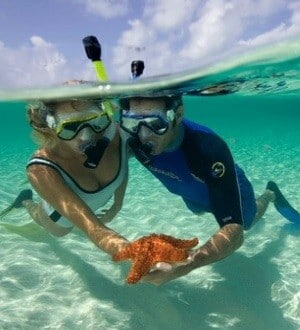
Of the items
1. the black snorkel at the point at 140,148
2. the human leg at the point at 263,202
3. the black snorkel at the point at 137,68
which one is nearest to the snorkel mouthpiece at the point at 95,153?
the black snorkel at the point at 140,148

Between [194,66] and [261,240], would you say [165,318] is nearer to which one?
[261,240]

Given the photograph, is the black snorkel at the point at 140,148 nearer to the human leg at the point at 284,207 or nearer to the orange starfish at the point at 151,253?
the orange starfish at the point at 151,253

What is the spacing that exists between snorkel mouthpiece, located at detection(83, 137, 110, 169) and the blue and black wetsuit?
1.05m

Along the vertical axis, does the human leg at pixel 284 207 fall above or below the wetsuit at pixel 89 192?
below

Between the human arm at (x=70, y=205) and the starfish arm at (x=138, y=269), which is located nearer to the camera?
the starfish arm at (x=138, y=269)

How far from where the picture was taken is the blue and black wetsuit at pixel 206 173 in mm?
5293

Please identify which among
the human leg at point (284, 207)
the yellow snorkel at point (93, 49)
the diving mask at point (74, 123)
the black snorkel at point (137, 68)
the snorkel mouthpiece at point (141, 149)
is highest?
the yellow snorkel at point (93, 49)

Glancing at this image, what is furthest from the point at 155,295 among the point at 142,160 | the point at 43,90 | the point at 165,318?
the point at 43,90

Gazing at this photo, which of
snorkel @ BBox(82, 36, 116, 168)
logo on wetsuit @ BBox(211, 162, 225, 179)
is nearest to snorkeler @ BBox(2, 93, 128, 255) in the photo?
snorkel @ BBox(82, 36, 116, 168)

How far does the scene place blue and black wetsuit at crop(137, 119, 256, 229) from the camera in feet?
17.4

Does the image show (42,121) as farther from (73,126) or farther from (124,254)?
(124,254)

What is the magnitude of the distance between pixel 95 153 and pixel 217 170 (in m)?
1.83

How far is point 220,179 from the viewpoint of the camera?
17.4 ft

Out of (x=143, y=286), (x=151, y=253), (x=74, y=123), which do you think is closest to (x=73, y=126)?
(x=74, y=123)
